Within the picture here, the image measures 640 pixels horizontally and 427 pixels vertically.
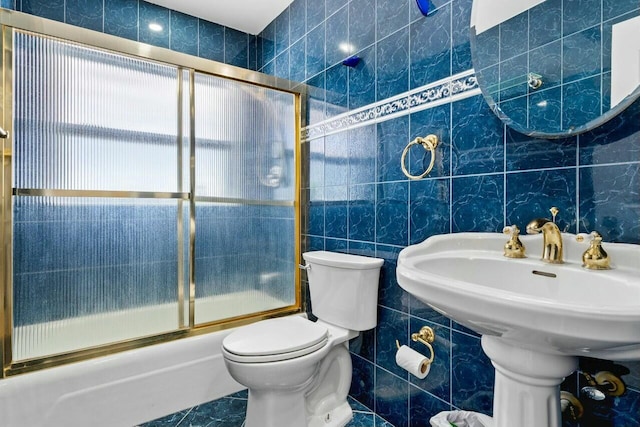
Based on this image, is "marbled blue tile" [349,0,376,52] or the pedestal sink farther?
"marbled blue tile" [349,0,376,52]

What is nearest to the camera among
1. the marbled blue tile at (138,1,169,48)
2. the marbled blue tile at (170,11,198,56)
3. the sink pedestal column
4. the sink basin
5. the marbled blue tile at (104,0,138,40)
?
the sink basin

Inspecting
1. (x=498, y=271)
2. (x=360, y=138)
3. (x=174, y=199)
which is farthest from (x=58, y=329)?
(x=498, y=271)

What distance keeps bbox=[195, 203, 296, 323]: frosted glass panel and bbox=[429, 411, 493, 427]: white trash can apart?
3.72 ft

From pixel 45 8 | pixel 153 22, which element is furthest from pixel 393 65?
pixel 45 8

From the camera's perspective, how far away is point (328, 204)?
1.89m

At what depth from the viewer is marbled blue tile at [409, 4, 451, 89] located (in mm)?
1276

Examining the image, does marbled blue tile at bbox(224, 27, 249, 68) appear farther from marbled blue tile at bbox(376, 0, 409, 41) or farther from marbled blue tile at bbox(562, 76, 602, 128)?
marbled blue tile at bbox(562, 76, 602, 128)

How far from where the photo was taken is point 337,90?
6.03 ft

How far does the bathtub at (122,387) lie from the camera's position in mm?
1309

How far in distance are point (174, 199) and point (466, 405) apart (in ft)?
5.05

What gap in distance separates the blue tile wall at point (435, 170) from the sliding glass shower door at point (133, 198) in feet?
1.27

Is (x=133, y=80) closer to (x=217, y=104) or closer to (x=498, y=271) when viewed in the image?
(x=217, y=104)

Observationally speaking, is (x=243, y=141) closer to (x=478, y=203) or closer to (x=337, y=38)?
(x=337, y=38)

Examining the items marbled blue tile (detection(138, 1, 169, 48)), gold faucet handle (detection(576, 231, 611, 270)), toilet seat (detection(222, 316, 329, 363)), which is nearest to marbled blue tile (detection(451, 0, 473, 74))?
gold faucet handle (detection(576, 231, 611, 270))
